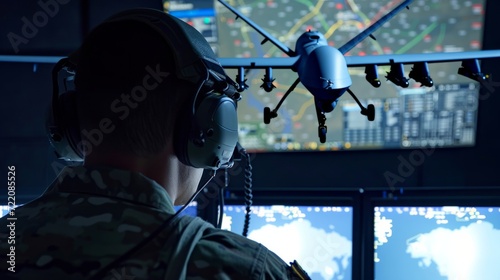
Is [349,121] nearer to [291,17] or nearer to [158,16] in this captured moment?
[291,17]

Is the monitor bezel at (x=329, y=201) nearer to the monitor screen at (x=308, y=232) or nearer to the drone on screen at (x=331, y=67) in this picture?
the monitor screen at (x=308, y=232)

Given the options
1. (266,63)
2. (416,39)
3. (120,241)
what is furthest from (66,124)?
(416,39)

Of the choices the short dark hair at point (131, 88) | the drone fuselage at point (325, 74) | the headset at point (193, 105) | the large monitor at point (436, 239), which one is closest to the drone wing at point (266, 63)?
the drone fuselage at point (325, 74)

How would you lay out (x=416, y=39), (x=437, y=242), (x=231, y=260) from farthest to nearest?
1. (x=416, y=39)
2. (x=437, y=242)
3. (x=231, y=260)

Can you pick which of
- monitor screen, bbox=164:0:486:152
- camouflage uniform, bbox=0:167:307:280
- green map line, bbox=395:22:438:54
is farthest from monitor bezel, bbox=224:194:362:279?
green map line, bbox=395:22:438:54

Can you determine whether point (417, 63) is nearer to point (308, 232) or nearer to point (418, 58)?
point (418, 58)

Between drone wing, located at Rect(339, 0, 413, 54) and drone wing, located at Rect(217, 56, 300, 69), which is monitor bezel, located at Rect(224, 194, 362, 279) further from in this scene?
drone wing, located at Rect(339, 0, 413, 54)

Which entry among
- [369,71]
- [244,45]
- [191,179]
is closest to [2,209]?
[191,179]
